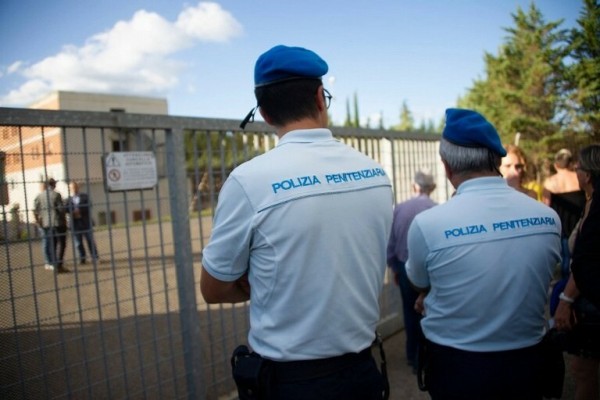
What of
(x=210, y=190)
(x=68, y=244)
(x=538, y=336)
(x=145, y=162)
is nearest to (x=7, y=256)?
(x=68, y=244)

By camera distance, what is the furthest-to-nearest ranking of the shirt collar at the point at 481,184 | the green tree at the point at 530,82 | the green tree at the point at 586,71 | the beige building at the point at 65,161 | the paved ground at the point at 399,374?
the green tree at the point at 530,82 < the green tree at the point at 586,71 < the paved ground at the point at 399,374 < the beige building at the point at 65,161 < the shirt collar at the point at 481,184

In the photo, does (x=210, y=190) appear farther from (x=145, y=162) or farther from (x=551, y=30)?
(x=551, y=30)

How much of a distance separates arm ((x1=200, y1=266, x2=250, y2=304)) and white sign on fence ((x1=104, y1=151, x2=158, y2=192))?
144 centimetres

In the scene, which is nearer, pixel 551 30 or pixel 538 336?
pixel 538 336

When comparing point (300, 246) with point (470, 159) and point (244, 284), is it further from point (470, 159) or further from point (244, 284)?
point (470, 159)

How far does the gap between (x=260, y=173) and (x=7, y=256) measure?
1.74 meters

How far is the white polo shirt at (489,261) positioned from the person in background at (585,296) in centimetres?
18

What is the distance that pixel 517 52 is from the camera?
30172 millimetres

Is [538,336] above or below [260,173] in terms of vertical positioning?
below

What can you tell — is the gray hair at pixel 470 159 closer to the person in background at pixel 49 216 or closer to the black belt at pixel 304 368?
the black belt at pixel 304 368

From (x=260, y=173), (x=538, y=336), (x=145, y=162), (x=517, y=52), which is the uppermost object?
(x=517, y=52)

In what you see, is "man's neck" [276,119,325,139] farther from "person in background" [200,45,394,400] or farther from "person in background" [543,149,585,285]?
"person in background" [543,149,585,285]

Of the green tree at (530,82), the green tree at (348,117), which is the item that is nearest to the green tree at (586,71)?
the green tree at (530,82)

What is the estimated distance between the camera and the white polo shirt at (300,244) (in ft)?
4.94
